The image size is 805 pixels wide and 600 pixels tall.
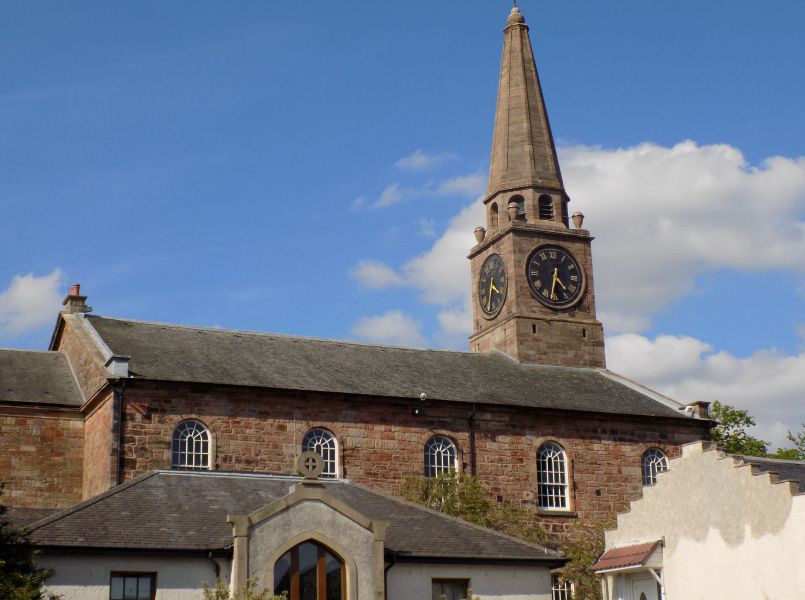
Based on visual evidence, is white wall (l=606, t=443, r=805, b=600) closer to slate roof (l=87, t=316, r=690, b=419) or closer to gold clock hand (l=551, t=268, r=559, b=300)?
slate roof (l=87, t=316, r=690, b=419)

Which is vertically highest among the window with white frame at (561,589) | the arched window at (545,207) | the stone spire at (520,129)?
the stone spire at (520,129)

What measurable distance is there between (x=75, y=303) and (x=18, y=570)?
2286 cm

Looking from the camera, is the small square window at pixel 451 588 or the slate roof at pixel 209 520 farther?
the small square window at pixel 451 588

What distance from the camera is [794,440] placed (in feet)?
198

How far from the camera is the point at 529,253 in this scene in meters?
51.3

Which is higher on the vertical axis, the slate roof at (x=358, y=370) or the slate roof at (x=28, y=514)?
→ the slate roof at (x=358, y=370)

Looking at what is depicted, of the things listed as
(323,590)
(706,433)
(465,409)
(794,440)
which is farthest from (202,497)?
(794,440)

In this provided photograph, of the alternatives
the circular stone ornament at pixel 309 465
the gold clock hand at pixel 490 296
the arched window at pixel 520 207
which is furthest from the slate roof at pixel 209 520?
the arched window at pixel 520 207

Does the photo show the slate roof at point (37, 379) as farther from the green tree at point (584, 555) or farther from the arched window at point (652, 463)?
the arched window at point (652, 463)

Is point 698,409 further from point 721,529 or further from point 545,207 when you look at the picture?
point 721,529

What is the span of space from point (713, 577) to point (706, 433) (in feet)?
61.4

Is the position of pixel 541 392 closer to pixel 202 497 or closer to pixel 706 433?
pixel 706 433

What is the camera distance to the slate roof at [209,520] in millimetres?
24672

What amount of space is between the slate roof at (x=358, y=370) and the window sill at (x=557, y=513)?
3780 millimetres
